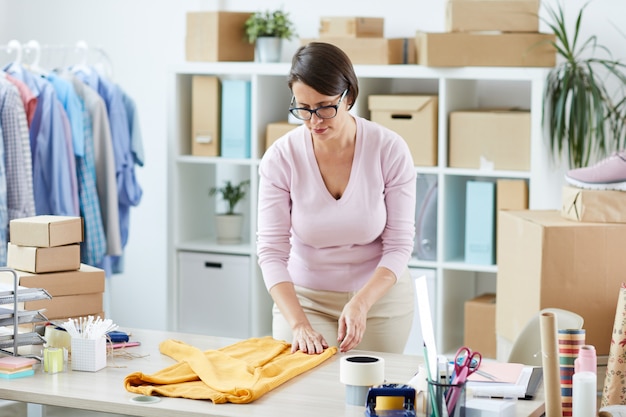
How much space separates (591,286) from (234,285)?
190 cm

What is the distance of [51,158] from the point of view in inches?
166

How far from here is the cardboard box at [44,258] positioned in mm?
2789

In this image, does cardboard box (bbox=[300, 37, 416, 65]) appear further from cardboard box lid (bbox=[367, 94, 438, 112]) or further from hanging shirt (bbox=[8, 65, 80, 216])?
hanging shirt (bbox=[8, 65, 80, 216])

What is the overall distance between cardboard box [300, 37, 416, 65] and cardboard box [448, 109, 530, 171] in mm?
370

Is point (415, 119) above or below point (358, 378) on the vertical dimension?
above

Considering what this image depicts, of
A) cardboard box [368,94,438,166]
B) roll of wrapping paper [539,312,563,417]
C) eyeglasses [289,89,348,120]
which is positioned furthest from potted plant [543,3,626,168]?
roll of wrapping paper [539,312,563,417]

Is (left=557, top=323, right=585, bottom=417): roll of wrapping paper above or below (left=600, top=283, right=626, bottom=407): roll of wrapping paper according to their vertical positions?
above

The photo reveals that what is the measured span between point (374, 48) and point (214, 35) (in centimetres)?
74

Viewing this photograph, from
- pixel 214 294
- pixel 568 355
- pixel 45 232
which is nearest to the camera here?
pixel 568 355

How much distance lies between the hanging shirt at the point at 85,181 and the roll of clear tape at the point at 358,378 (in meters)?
2.34

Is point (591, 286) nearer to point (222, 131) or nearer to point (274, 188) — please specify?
point (274, 188)

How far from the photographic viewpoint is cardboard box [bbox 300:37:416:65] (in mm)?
4402

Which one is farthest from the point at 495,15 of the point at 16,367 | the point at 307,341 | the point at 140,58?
the point at 16,367

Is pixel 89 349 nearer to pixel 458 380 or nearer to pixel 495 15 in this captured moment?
pixel 458 380
